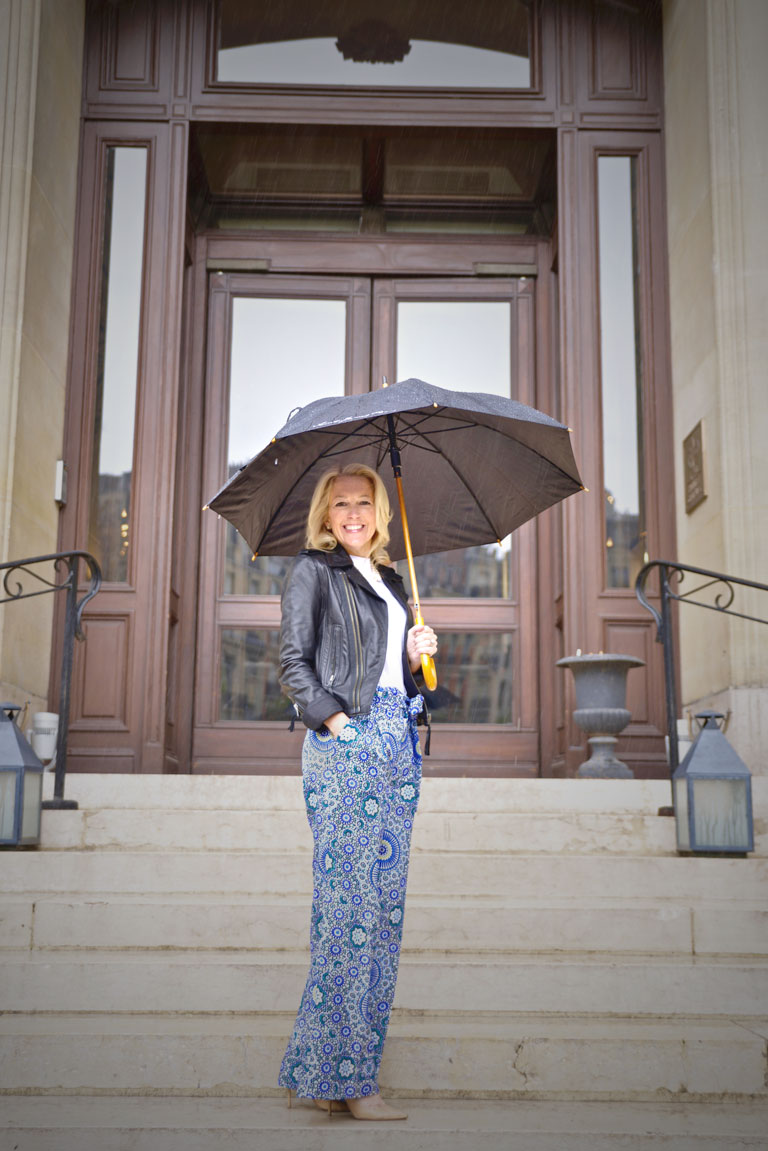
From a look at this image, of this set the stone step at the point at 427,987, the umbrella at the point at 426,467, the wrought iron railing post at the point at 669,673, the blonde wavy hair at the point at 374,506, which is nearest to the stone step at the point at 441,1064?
the stone step at the point at 427,987

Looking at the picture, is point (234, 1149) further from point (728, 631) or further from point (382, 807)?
point (728, 631)

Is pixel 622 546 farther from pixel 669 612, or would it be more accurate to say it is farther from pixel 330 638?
pixel 330 638

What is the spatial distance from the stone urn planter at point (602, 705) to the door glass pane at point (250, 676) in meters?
1.96

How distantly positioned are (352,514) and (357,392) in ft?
15.4

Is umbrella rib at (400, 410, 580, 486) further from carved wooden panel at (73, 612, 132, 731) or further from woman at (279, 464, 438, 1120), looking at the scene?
carved wooden panel at (73, 612, 132, 731)

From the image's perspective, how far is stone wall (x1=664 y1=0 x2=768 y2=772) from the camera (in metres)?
6.28

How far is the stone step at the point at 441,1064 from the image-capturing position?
3.47 metres

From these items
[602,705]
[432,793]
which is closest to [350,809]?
[432,793]

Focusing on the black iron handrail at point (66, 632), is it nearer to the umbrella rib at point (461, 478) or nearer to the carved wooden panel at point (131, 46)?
the umbrella rib at point (461, 478)

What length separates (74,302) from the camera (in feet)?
24.2

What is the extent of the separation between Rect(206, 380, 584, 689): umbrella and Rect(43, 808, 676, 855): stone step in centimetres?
143

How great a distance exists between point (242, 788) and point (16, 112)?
379 centimetres

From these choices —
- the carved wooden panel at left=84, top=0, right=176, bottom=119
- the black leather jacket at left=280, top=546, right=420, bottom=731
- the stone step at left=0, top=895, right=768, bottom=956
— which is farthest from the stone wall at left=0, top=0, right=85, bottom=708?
the black leather jacket at left=280, top=546, right=420, bottom=731

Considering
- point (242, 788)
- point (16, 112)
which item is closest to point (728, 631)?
point (242, 788)
